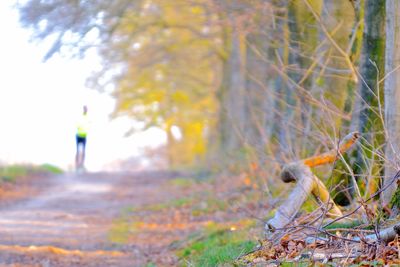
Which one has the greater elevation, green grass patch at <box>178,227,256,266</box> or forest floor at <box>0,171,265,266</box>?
green grass patch at <box>178,227,256,266</box>

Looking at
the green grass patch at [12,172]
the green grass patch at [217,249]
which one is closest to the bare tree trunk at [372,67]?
the green grass patch at [217,249]

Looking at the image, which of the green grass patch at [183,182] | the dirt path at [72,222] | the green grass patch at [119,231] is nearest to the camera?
the dirt path at [72,222]

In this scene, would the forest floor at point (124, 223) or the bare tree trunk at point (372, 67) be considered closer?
the bare tree trunk at point (372, 67)

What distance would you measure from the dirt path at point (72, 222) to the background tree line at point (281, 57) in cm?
317

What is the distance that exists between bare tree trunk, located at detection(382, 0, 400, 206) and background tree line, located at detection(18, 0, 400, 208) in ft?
0.05

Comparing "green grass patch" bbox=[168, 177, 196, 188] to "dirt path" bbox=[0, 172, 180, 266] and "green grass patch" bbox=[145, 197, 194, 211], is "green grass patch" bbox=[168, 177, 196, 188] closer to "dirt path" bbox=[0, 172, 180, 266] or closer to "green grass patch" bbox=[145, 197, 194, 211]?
"dirt path" bbox=[0, 172, 180, 266]

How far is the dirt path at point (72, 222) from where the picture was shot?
11.9 m

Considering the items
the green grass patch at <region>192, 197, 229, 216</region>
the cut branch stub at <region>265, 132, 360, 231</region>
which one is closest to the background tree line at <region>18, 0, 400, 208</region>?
the cut branch stub at <region>265, 132, 360, 231</region>

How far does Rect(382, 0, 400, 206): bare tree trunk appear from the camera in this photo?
926 cm

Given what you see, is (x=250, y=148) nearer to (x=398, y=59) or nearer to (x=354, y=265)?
(x=398, y=59)

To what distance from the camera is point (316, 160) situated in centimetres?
1057

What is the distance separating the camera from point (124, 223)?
650 inches

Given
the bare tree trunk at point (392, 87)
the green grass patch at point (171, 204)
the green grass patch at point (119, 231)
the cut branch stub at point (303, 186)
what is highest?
the bare tree trunk at point (392, 87)

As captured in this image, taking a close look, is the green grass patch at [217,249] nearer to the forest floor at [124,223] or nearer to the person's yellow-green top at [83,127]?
the forest floor at [124,223]
